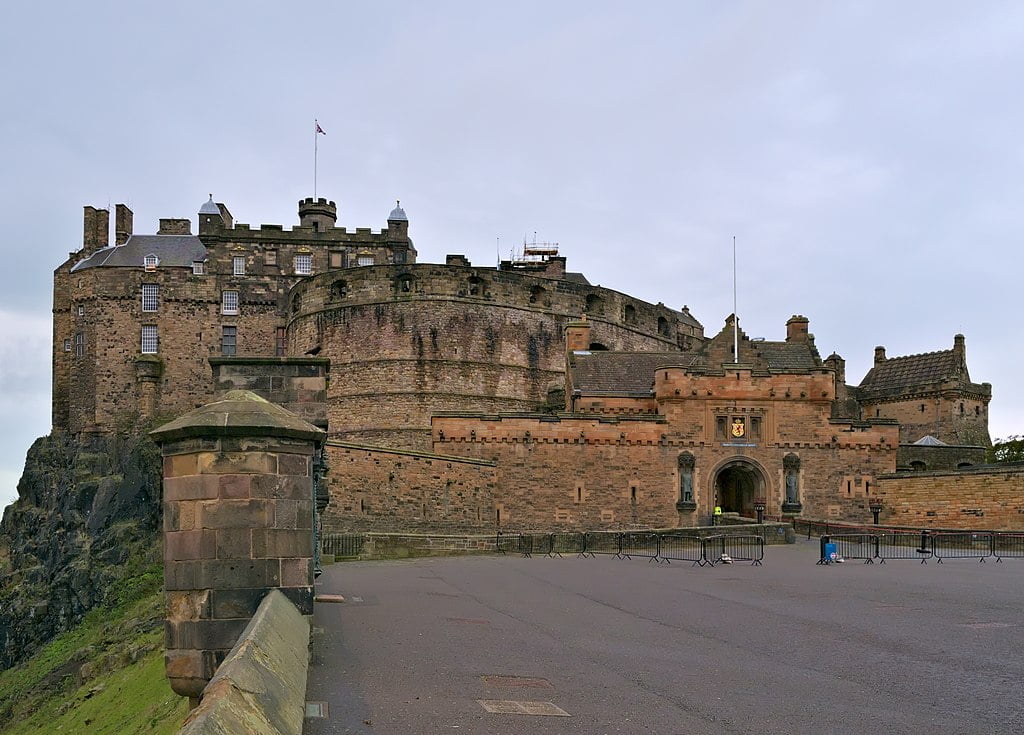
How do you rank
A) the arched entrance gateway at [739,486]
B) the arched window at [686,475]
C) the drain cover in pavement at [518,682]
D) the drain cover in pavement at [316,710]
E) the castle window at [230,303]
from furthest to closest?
the castle window at [230,303] → the arched entrance gateway at [739,486] → the arched window at [686,475] → the drain cover in pavement at [518,682] → the drain cover in pavement at [316,710]

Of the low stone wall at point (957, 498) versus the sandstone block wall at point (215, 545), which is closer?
the sandstone block wall at point (215, 545)

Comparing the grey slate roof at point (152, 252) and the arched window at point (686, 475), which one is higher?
the grey slate roof at point (152, 252)

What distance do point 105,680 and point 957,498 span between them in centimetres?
2444

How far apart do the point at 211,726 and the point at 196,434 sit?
4.38 meters

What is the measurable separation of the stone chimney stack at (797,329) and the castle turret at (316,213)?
2234 cm

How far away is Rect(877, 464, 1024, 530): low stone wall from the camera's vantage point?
29.3 metres

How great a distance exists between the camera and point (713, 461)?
33.2m

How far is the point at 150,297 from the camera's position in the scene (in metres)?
48.9

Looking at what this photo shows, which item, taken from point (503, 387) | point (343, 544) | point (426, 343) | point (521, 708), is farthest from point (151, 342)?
point (521, 708)

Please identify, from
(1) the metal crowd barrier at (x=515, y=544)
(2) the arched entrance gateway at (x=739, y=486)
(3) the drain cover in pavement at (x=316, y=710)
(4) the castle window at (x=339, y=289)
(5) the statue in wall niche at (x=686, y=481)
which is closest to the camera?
(3) the drain cover in pavement at (x=316, y=710)

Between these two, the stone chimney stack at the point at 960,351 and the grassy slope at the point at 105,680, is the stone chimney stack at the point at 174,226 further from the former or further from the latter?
the stone chimney stack at the point at 960,351

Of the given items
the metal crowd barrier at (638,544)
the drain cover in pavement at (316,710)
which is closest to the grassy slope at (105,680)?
the drain cover in pavement at (316,710)

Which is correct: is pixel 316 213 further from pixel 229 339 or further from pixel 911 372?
pixel 911 372

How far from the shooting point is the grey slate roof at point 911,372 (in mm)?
45688
